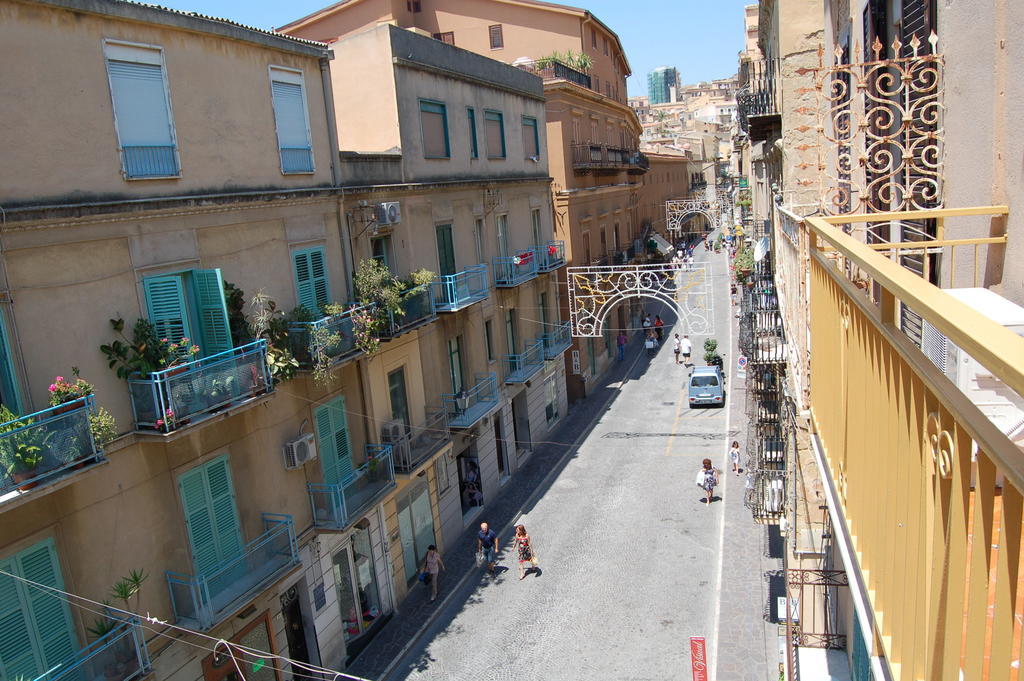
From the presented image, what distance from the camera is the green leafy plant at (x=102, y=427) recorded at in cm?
968

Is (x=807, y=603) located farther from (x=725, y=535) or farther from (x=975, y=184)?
(x=975, y=184)

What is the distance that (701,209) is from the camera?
191 feet

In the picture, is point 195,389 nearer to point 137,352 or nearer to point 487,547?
point 137,352

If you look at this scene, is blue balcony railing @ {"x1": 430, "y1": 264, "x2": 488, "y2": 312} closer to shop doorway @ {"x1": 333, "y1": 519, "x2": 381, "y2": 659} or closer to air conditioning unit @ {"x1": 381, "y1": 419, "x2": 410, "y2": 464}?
air conditioning unit @ {"x1": 381, "y1": 419, "x2": 410, "y2": 464}

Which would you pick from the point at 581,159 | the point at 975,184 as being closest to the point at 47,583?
the point at 975,184

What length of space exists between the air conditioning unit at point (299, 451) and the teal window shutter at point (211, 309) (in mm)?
2508

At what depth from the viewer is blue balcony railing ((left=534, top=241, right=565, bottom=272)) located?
27.2m

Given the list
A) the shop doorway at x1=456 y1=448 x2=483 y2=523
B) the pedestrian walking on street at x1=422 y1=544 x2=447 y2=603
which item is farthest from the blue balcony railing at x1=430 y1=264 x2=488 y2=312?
the pedestrian walking on street at x1=422 y1=544 x2=447 y2=603

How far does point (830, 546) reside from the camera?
10.4 m

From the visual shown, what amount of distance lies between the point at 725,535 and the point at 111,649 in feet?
45.0

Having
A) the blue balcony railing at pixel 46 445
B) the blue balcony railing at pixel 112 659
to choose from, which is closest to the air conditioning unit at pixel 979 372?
the blue balcony railing at pixel 46 445

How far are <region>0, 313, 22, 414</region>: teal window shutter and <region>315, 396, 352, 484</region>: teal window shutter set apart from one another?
5.94m

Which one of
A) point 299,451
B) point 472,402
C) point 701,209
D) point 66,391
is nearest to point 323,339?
point 299,451

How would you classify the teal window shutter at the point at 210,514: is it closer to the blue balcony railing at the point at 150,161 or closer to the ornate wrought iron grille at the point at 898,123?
the blue balcony railing at the point at 150,161
